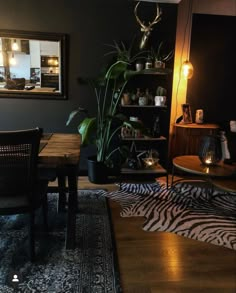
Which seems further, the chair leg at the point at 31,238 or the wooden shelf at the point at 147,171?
the wooden shelf at the point at 147,171

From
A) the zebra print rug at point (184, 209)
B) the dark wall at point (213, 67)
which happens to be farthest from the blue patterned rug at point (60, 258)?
the dark wall at point (213, 67)

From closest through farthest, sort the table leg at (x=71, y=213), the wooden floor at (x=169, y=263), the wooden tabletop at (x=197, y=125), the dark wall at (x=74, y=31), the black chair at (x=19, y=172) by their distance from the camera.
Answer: the black chair at (x=19, y=172) → the wooden floor at (x=169, y=263) → the table leg at (x=71, y=213) → the dark wall at (x=74, y=31) → the wooden tabletop at (x=197, y=125)

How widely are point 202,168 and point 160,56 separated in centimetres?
165

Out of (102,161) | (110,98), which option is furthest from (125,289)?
(110,98)

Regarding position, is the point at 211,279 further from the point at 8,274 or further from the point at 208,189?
the point at 208,189

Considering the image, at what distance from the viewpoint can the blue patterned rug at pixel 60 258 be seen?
5.48ft

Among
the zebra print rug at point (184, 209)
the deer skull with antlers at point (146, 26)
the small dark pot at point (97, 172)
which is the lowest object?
the zebra print rug at point (184, 209)

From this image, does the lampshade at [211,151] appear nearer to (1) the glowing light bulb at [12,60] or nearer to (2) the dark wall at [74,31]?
(2) the dark wall at [74,31]

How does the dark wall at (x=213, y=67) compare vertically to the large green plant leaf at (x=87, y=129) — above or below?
above

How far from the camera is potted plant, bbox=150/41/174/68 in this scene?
341 cm

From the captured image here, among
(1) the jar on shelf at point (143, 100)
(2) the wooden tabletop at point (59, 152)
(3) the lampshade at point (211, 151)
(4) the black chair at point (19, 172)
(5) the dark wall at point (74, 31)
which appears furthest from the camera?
(1) the jar on shelf at point (143, 100)

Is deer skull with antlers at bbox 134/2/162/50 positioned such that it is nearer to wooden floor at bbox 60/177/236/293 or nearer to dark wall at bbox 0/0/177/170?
dark wall at bbox 0/0/177/170

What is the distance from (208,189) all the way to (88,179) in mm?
1603

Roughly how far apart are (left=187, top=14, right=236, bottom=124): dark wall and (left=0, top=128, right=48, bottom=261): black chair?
2.94 metres
